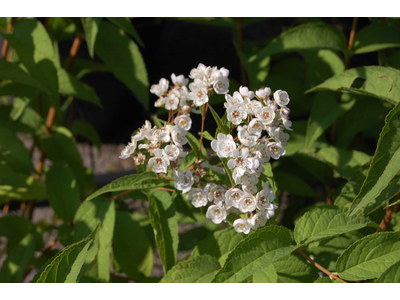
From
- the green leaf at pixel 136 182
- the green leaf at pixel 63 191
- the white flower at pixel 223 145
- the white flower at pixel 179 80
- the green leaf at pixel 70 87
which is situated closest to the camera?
the white flower at pixel 223 145

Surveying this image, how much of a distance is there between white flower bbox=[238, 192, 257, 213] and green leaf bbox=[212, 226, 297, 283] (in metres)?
0.08

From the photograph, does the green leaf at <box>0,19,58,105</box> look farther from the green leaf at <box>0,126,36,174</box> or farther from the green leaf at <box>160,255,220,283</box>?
the green leaf at <box>160,255,220,283</box>

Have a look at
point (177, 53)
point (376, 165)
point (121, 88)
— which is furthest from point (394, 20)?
point (121, 88)

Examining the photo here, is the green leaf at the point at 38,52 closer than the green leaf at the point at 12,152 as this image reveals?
Yes

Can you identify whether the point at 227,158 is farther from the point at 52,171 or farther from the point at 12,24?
the point at 12,24

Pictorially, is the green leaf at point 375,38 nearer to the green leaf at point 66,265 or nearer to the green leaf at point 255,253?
the green leaf at point 255,253

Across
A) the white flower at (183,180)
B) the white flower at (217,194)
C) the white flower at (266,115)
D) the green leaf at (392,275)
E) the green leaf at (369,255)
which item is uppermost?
the white flower at (266,115)

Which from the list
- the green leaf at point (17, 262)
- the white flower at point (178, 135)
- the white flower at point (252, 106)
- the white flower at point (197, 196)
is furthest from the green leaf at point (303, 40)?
the green leaf at point (17, 262)

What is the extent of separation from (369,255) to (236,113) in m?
0.63

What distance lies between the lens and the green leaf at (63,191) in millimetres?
1772


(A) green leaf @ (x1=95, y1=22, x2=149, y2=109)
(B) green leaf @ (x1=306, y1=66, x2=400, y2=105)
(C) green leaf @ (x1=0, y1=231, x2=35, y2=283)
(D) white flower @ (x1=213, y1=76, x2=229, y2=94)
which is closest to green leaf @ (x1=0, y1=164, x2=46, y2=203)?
(C) green leaf @ (x1=0, y1=231, x2=35, y2=283)

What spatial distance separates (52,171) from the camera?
1.86 metres

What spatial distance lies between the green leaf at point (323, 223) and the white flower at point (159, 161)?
486 mm

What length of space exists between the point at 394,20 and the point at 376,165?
1.22 meters
